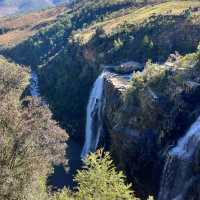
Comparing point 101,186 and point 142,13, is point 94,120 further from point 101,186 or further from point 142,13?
point 142,13

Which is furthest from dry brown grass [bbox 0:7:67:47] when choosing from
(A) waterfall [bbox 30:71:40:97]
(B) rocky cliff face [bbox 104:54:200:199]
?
(B) rocky cliff face [bbox 104:54:200:199]

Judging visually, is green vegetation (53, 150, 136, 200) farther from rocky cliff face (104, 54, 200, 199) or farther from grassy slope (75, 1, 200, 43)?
grassy slope (75, 1, 200, 43)

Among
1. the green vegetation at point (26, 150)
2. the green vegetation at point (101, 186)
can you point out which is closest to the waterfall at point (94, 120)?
the green vegetation at point (26, 150)

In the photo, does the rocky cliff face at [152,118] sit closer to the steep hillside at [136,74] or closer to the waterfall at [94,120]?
the steep hillside at [136,74]

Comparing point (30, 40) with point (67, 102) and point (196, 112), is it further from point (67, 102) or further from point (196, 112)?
point (196, 112)

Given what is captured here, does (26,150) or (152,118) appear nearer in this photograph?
(26,150)

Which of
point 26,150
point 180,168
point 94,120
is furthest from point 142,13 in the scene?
point 26,150
